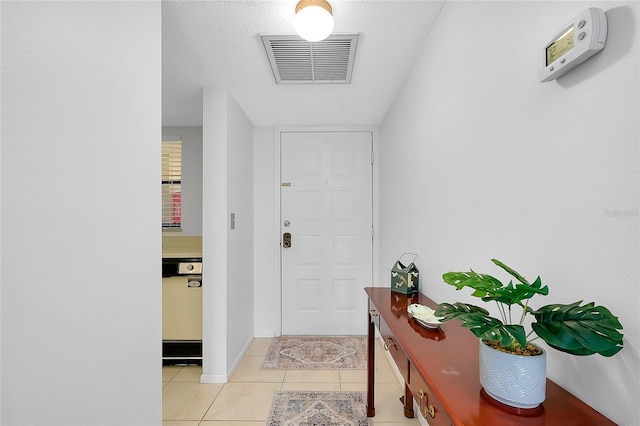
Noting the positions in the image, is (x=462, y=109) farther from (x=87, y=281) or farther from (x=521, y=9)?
(x=87, y=281)

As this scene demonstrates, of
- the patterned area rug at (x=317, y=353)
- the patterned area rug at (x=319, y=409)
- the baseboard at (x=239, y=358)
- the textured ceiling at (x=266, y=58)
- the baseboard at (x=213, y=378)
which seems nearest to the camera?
the textured ceiling at (x=266, y=58)

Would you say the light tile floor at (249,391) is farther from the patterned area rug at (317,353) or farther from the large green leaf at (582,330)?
the large green leaf at (582,330)

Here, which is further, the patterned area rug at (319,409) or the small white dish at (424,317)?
the patterned area rug at (319,409)

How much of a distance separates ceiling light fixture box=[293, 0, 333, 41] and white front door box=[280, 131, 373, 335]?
2.09m

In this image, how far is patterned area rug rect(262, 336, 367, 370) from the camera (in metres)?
2.87

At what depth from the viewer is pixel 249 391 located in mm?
2457

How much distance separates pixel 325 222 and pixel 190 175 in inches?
66.3

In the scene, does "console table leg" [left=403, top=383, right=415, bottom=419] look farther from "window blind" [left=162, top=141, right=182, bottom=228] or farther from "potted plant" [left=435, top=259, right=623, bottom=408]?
"window blind" [left=162, top=141, right=182, bottom=228]

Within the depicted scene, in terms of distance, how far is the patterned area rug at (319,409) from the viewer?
2.05 metres

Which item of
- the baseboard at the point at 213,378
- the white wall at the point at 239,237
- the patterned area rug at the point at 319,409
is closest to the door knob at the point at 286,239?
the white wall at the point at 239,237

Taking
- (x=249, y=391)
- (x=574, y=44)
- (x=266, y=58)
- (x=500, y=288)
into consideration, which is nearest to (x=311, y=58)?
(x=266, y=58)

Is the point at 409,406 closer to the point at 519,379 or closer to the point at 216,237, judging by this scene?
the point at 519,379

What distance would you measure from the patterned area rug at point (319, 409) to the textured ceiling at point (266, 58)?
236 centimetres

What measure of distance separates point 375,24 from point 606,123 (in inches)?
54.2
